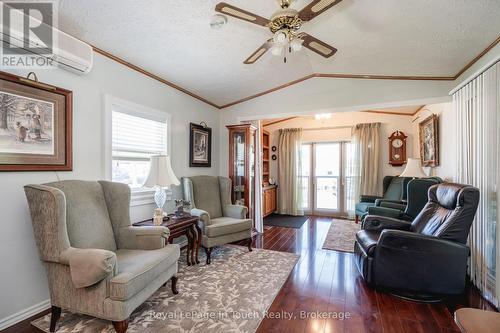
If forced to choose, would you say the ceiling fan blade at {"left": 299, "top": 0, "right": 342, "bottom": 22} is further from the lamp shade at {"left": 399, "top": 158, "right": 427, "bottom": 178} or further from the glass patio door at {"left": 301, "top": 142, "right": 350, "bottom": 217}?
the glass patio door at {"left": 301, "top": 142, "right": 350, "bottom": 217}

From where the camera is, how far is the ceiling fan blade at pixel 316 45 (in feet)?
6.05

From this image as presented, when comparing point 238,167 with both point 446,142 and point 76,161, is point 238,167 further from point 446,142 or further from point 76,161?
point 446,142

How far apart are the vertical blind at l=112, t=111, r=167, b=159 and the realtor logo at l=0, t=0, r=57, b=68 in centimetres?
83

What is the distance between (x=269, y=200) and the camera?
577 cm

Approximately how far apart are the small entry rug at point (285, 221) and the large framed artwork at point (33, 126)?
3.94 meters

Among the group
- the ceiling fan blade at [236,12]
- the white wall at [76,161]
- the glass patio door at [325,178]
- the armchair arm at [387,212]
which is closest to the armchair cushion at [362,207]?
the armchair arm at [387,212]

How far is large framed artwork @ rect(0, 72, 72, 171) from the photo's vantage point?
1.77 metres

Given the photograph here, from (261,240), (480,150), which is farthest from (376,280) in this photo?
(261,240)

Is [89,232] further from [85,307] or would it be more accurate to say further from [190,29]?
[190,29]

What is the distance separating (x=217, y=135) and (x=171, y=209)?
1.74 m

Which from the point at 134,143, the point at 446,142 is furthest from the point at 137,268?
the point at 446,142

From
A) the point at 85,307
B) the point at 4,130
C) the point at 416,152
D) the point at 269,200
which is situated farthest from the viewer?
the point at 269,200

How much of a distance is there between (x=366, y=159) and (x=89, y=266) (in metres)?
5.35

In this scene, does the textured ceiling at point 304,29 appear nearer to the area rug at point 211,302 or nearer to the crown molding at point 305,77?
the crown molding at point 305,77
